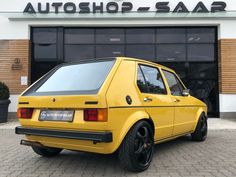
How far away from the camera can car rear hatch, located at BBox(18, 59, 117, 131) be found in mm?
4191

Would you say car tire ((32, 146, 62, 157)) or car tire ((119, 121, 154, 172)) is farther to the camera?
car tire ((32, 146, 62, 157))

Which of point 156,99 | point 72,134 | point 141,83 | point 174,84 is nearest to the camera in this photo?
point 72,134

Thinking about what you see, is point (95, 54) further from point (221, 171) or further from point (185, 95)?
point (221, 171)

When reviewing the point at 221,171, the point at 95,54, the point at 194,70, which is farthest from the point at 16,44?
the point at 221,171

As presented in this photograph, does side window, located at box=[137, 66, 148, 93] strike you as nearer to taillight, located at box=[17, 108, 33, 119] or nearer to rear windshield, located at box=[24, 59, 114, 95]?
rear windshield, located at box=[24, 59, 114, 95]

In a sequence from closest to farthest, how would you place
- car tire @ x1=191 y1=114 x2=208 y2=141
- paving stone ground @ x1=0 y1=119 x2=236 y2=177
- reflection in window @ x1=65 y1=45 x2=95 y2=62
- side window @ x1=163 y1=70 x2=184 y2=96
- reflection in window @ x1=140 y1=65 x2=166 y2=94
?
paving stone ground @ x1=0 y1=119 x2=236 y2=177 < reflection in window @ x1=140 y1=65 x2=166 y2=94 < side window @ x1=163 y1=70 x2=184 y2=96 < car tire @ x1=191 y1=114 x2=208 y2=141 < reflection in window @ x1=65 y1=45 x2=95 y2=62

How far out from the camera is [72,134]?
4.30 metres

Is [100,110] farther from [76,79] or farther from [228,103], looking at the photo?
[228,103]

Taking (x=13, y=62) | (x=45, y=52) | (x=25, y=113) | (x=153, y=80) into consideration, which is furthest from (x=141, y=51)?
(x=25, y=113)

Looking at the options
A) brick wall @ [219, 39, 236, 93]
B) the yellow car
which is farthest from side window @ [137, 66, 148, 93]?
brick wall @ [219, 39, 236, 93]

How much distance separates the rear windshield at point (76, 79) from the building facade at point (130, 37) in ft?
26.2

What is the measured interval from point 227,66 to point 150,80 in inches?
334

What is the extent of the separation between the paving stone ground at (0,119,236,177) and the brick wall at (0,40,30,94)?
6243 mm

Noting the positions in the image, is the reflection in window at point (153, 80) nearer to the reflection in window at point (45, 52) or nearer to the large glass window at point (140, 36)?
the large glass window at point (140, 36)
